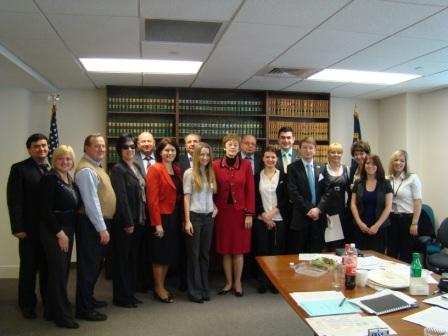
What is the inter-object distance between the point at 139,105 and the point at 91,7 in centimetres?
291

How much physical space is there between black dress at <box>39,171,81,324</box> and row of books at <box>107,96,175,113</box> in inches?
92.3

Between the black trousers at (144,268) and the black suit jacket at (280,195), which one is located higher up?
the black suit jacket at (280,195)

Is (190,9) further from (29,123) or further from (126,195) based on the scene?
(29,123)

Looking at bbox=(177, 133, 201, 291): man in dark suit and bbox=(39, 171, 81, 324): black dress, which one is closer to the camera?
bbox=(39, 171, 81, 324): black dress

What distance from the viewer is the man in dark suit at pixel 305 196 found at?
3.81 m

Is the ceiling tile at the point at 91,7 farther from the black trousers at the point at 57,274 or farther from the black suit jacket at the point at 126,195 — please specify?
the black trousers at the point at 57,274

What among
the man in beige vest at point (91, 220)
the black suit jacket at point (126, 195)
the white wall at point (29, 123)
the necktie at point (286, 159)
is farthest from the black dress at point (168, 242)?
the white wall at point (29, 123)

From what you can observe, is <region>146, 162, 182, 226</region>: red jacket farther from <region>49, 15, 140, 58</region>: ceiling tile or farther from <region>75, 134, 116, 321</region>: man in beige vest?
<region>49, 15, 140, 58</region>: ceiling tile

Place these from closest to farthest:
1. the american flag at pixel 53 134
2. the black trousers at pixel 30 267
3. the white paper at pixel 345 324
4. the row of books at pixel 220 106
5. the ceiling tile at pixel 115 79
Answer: the white paper at pixel 345 324
the black trousers at pixel 30 267
the ceiling tile at pixel 115 79
the american flag at pixel 53 134
the row of books at pixel 220 106

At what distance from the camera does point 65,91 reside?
17.3ft

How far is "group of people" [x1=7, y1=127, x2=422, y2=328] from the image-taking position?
305 centimetres

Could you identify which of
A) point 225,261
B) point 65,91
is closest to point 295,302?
point 225,261

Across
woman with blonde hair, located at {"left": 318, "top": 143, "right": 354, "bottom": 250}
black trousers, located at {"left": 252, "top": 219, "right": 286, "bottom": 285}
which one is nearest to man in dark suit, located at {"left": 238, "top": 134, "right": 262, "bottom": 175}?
black trousers, located at {"left": 252, "top": 219, "right": 286, "bottom": 285}

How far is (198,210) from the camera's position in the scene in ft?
11.7
